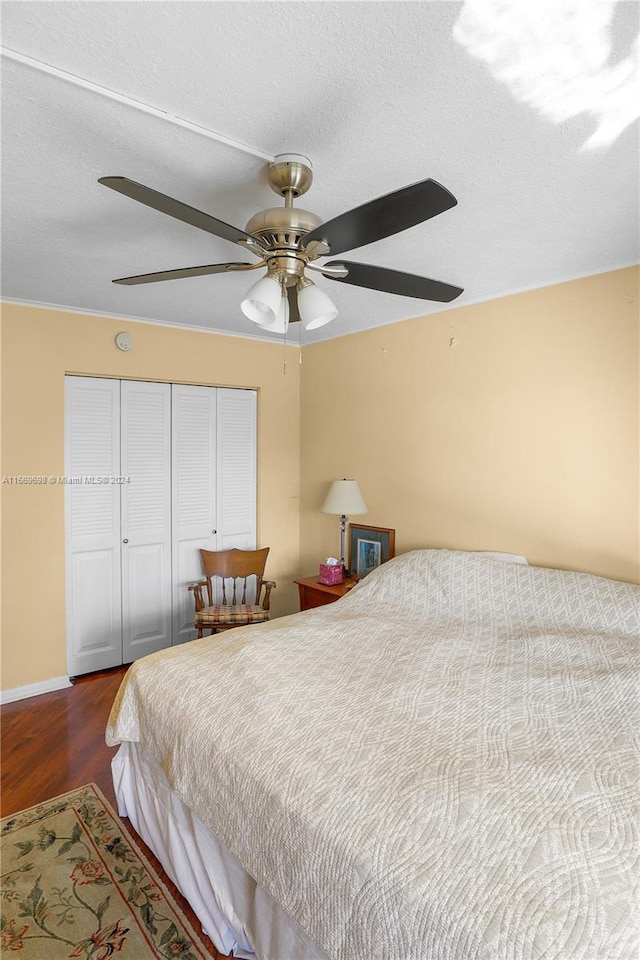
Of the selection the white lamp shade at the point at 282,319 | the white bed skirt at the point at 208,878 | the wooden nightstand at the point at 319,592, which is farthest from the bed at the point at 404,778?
A: the white lamp shade at the point at 282,319

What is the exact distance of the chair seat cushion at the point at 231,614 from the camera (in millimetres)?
3658

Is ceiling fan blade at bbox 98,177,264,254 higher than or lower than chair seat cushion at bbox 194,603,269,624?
higher

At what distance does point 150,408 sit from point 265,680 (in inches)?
99.4

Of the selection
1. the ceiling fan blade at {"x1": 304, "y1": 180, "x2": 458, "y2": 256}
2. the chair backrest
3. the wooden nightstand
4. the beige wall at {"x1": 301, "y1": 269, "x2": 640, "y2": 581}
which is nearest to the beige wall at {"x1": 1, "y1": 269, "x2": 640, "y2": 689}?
the beige wall at {"x1": 301, "y1": 269, "x2": 640, "y2": 581}

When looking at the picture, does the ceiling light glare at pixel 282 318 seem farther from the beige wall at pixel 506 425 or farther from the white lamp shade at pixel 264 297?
the beige wall at pixel 506 425

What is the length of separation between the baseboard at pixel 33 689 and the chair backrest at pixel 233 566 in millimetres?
1100

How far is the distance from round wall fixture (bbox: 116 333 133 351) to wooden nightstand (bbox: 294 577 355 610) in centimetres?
203

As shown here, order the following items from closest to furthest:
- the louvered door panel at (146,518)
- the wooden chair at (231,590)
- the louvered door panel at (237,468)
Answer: the wooden chair at (231,590)
the louvered door panel at (146,518)
the louvered door panel at (237,468)

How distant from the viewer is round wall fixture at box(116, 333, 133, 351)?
3.65m

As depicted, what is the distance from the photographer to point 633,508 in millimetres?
2637

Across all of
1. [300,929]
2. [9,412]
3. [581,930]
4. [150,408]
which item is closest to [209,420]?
[150,408]

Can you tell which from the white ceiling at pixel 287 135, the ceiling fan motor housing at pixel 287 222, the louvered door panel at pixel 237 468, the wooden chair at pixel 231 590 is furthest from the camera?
the louvered door panel at pixel 237 468

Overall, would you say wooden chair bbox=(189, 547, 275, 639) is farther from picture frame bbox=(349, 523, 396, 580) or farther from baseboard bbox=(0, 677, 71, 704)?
baseboard bbox=(0, 677, 71, 704)

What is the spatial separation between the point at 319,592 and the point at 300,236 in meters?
2.60
